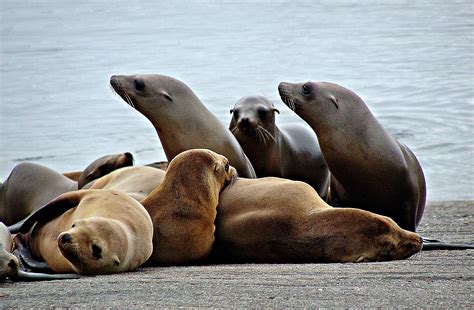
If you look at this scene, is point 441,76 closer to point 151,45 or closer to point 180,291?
point 151,45

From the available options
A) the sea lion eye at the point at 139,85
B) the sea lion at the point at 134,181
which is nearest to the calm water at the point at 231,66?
the sea lion eye at the point at 139,85

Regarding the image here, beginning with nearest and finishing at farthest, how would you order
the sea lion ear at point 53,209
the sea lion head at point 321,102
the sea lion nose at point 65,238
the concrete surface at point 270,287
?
the concrete surface at point 270,287 → the sea lion nose at point 65,238 → the sea lion ear at point 53,209 → the sea lion head at point 321,102

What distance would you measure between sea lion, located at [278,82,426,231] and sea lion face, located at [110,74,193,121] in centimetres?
55

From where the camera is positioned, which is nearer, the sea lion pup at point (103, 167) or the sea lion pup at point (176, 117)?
the sea lion pup at point (176, 117)

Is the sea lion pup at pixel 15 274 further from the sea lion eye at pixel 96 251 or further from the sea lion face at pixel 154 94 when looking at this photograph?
the sea lion face at pixel 154 94

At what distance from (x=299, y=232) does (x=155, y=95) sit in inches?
70.4

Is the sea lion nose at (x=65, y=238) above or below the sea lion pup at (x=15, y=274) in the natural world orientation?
above

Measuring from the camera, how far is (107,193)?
14.9 feet

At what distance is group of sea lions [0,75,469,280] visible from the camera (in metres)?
4.37

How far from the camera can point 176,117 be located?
6.04 m

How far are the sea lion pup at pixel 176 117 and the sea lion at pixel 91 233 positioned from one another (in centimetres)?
138

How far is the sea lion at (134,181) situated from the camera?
5113 mm

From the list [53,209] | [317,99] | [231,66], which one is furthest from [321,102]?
[231,66]

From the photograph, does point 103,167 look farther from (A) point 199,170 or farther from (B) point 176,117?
(A) point 199,170
